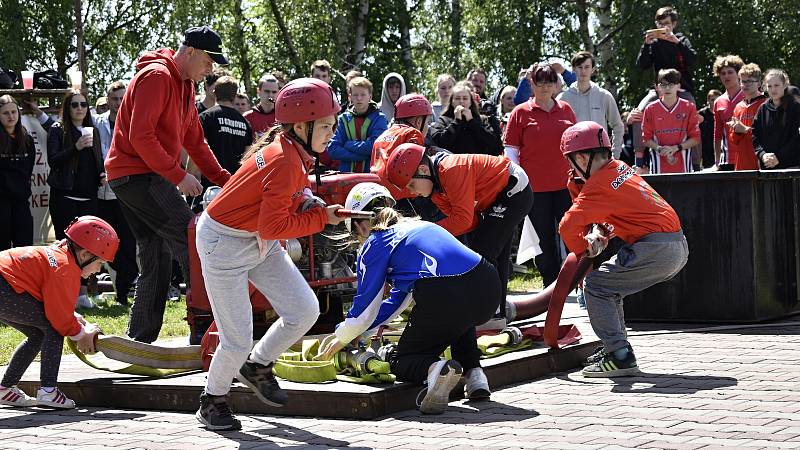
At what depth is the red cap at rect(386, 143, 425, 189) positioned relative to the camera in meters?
8.86

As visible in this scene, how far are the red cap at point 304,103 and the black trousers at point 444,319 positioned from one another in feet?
3.70

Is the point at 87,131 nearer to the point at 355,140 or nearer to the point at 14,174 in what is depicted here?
the point at 14,174

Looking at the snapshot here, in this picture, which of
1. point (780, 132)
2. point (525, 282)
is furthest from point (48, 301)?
point (780, 132)

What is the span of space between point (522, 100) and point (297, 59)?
636 inches

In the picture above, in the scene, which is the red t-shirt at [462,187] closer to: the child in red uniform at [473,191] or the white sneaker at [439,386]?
the child in red uniform at [473,191]

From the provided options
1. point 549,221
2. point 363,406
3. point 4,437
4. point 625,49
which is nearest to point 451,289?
point 363,406

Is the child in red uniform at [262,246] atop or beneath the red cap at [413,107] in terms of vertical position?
beneath

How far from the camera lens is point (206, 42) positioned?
8.68 m

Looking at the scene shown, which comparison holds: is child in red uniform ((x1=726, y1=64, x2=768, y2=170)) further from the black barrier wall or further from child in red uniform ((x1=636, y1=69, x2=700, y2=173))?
the black barrier wall

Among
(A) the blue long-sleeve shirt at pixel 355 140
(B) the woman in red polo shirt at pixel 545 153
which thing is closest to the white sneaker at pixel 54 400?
(A) the blue long-sleeve shirt at pixel 355 140

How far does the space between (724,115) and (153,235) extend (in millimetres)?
→ 8447

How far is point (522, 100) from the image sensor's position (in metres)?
15.4

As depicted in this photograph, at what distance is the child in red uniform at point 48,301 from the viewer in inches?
309

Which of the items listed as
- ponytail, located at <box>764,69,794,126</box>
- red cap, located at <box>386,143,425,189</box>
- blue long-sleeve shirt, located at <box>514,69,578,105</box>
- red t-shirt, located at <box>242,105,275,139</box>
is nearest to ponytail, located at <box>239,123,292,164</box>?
red cap, located at <box>386,143,425,189</box>
